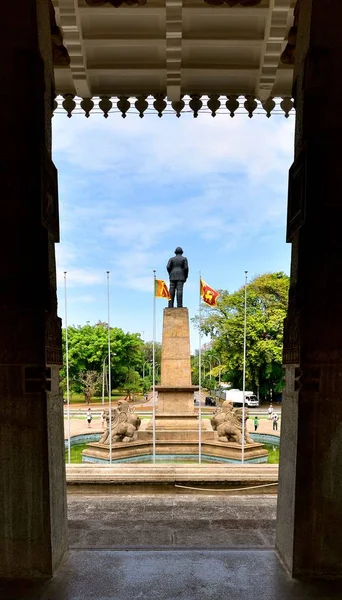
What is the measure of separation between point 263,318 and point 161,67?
30.6m

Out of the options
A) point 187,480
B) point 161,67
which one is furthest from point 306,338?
point 187,480

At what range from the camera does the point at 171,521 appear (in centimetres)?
558

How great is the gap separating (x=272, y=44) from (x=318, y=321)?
13.3 ft

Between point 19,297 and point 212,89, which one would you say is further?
point 212,89

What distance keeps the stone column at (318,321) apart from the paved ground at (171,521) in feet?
5.59

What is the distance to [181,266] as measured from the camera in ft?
53.8

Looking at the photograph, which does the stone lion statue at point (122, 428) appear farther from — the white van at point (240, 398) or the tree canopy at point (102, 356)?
the tree canopy at point (102, 356)

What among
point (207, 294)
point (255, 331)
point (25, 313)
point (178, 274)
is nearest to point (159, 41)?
point (25, 313)

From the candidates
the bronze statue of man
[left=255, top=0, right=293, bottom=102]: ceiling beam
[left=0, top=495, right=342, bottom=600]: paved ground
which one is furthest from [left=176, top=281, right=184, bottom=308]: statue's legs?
[left=0, top=495, right=342, bottom=600]: paved ground

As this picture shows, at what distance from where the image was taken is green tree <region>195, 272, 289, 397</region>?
111 feet

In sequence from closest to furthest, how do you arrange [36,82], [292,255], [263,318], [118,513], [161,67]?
[36,82] < [292,255] < [161,67] < [118,513] < [263,318]

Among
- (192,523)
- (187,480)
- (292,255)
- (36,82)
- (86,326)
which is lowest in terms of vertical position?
(86,326)

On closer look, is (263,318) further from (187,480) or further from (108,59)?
(108,59)

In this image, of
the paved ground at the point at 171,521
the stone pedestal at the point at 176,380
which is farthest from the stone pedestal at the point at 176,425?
the paved ground at the point at 171,521
